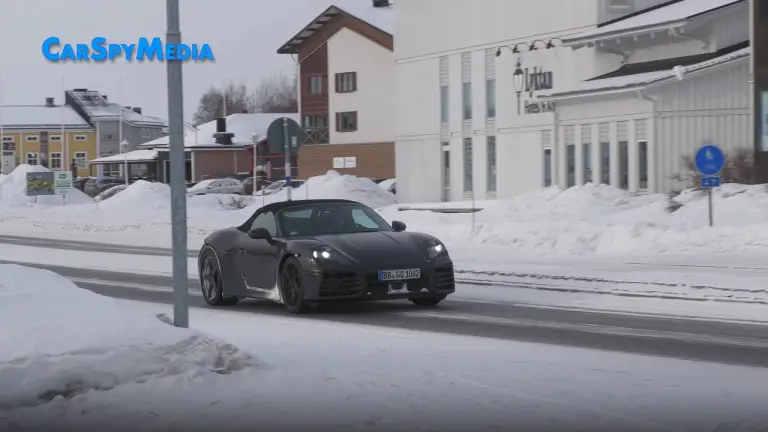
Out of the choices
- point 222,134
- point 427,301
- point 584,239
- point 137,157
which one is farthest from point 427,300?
point 137,157

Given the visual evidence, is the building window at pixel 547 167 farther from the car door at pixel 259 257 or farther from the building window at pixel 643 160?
the car door at pixel 259 257

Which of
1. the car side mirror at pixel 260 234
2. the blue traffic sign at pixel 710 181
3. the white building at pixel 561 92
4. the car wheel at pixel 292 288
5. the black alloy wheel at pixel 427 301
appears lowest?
the black alloy wheel at pixel 427 301

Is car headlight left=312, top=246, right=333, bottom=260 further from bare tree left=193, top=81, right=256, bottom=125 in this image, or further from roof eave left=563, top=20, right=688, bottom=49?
bare tree left=193, top=81, right=256, bottom=125

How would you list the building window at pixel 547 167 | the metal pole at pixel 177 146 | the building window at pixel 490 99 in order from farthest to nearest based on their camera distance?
the building window at pixel 490 99 < the building window at pixel 547 167 < the metal pole at pixel 177 146

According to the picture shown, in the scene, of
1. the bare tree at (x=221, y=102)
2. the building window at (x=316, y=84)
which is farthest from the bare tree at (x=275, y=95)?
the building window at (x=316, y=84)

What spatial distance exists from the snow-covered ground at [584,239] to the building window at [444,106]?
Result: 5868mm

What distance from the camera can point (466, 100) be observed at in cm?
5056

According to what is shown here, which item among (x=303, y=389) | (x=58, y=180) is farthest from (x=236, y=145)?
(x=303, y=389)

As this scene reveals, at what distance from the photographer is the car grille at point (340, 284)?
1462cm

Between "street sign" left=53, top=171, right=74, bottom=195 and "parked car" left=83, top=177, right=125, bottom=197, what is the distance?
3039cm

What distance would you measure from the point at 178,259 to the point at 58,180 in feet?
159

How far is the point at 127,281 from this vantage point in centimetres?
2172

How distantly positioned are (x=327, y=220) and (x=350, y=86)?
2690 inches

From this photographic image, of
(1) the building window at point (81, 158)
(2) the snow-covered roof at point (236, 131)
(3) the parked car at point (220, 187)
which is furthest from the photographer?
(1) the building window at point (81, 158)
